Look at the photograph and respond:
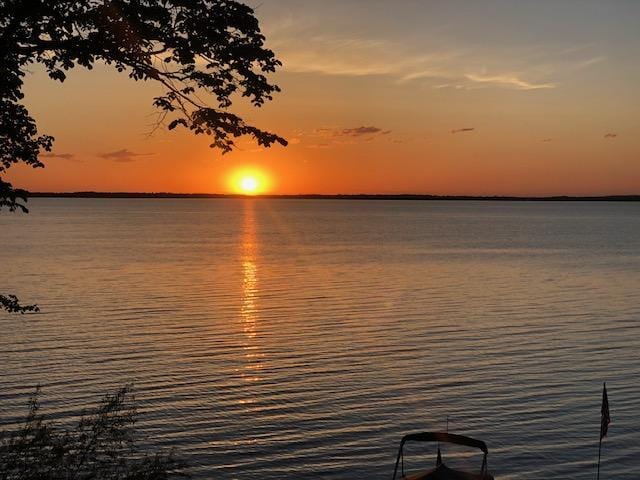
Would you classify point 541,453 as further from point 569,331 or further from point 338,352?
point 569,331

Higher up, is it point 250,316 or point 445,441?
point 445,441

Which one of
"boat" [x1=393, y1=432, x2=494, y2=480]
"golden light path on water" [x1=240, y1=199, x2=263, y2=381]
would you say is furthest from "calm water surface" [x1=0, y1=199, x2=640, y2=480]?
"boat" [x1=393, y1=432, x2=494, y2=480]

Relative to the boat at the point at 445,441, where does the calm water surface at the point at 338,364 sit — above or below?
below

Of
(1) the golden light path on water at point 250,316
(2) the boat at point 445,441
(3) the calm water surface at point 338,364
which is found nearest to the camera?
(2) the boat at point 445,441

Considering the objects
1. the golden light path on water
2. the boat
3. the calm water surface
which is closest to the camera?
the boat

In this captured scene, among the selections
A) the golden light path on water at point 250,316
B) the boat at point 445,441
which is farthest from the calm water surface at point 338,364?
the boat at point 445,441

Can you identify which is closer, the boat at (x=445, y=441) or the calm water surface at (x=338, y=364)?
the boat at (x=445, y=441)

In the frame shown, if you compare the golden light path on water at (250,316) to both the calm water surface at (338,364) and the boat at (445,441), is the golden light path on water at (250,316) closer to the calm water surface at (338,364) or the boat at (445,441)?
the calm water surface at (338,364)

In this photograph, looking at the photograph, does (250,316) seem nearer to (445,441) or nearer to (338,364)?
(338,364)

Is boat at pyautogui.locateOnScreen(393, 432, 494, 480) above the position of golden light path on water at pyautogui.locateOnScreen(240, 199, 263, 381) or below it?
above

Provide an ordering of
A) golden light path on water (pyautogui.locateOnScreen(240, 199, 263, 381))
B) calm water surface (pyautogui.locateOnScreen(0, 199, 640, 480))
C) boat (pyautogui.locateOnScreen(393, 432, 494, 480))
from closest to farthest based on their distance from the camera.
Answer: boat (pyautogui.locateOnScreen(393, 432, 494, 480)), calm water surface (pyautogui.locateOnScreen(0, 199, 640, 480)), golden light path on water (pyautogui.locateOnScreen(240, 199, 263, 381))

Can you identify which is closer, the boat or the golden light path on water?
the boat

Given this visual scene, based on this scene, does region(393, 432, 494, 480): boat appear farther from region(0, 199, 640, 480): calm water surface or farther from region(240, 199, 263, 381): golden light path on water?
region(240, 199, 263, 381): golden light path on water

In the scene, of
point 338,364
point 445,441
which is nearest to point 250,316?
point 338,364
